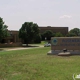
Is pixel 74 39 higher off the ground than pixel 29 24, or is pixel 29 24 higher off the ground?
pixel 29 24

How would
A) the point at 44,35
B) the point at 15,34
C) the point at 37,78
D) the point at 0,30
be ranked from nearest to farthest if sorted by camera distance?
the point at 37,78, the point at 0,30, the point at 15,34, the point at 44,35

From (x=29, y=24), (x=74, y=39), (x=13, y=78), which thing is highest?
(x=29, y=24)

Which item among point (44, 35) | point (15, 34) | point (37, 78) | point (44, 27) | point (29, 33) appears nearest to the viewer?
point (37, 78)

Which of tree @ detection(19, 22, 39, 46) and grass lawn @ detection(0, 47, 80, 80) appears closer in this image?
grass lawn @ detection(0, 47, 80, 80)

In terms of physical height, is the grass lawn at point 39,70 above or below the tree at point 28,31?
below

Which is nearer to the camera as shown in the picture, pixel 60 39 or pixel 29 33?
pixel 60 39

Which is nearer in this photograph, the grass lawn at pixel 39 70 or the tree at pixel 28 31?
the grass lawn at pixel 39 70

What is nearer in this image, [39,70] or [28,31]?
[39,70]

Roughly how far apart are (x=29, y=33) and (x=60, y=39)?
123 ft

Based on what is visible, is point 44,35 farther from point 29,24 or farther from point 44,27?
point 29,24

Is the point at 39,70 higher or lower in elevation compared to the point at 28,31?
lower

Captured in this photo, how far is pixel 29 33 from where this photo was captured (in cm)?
6300

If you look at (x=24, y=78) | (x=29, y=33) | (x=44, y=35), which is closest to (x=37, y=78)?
(x=24, y=78)

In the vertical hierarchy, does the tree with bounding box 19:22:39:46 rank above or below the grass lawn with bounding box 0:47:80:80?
above
